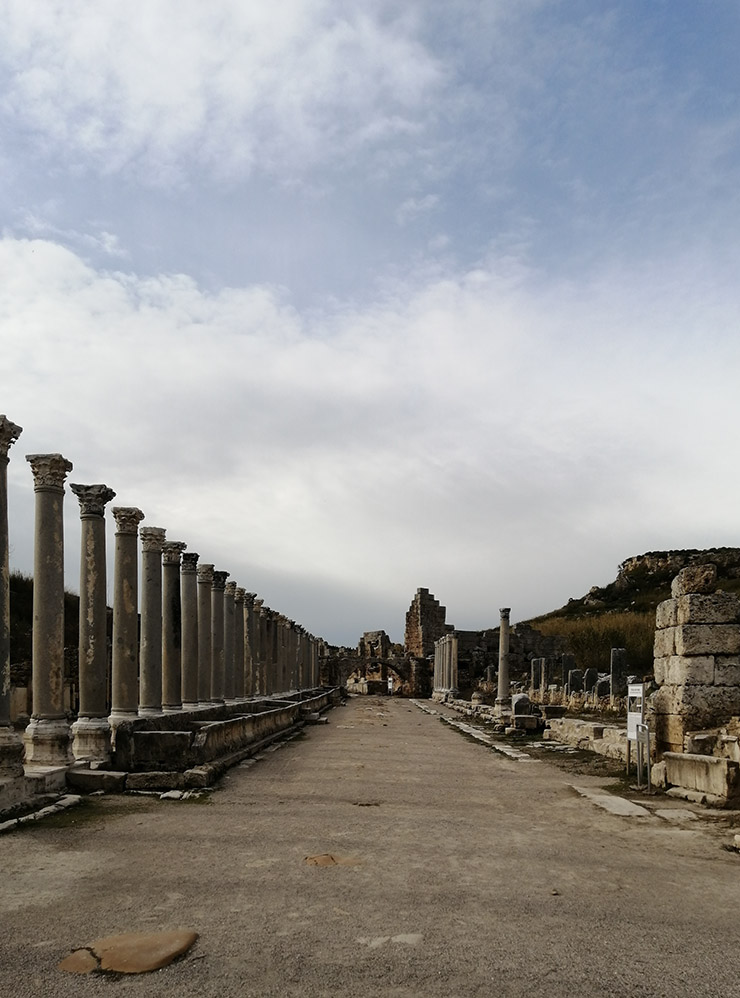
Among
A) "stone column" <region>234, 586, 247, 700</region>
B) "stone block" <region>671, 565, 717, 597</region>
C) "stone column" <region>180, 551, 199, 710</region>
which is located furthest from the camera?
"stone column" <region>234, 586, 247, 700</region>

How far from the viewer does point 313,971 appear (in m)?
4.47

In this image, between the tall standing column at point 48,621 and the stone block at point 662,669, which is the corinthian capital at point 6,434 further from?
the stone block at point 662,669

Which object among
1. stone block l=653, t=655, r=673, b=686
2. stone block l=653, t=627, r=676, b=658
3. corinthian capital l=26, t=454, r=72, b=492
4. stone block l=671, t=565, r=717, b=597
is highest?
corinthian capital l=26, t=454, r=72, b=492

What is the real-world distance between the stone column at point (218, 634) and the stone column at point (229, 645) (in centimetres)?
18

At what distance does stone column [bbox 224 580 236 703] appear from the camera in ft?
75.2

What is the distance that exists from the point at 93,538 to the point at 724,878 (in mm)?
9444

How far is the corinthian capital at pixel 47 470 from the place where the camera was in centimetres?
1152

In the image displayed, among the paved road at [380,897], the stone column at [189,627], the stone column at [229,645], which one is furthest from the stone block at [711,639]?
the stone column at [229,645]

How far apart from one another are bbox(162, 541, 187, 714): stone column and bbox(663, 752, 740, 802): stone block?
907cm

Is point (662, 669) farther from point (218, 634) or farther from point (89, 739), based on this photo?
point (218, 634)

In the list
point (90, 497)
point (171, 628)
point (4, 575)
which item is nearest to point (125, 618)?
point (90, 497)

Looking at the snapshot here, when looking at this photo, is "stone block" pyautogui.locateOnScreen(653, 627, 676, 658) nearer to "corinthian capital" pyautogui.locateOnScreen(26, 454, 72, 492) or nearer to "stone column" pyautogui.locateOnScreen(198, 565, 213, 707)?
"corinthian capital" pyautogui.locateOnScreen(26, 454, 72, 492)

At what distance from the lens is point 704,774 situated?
34.7 feet

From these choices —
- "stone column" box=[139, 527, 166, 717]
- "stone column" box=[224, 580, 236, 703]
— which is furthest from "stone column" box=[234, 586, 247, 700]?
"stone column" box=[139, 527, 166, 717]
